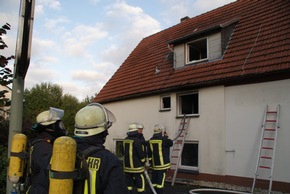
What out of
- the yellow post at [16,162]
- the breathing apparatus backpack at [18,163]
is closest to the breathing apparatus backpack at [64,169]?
the breathing apparatus backpack at [18,163]

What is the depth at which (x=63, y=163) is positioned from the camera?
2.02 metres

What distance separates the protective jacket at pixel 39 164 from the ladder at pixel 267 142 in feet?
22.0

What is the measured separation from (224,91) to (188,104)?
2.14 meters

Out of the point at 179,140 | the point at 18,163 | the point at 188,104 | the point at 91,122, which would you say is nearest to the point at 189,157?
the point at 179,140

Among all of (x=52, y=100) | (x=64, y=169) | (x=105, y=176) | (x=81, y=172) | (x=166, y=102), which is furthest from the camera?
(x=52, y=100)

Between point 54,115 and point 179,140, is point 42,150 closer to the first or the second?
point 54,115

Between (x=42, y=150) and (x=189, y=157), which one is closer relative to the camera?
(x=42, y=150)

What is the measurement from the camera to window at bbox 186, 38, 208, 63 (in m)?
12.3

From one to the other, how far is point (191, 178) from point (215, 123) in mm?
2117

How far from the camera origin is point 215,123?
10391 millimetres

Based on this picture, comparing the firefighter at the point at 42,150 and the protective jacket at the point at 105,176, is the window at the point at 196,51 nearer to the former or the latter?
the firefighter at the point at 42,150

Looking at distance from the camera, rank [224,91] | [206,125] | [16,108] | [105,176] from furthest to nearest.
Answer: [206,125]
[224,91]
[16,108]
[105,176]

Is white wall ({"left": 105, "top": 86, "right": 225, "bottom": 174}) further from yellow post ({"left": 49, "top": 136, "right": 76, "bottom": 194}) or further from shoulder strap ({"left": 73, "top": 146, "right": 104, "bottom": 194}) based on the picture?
yellow post ({"left": 49, "top": 136, "right": 76, "bottom": 194})

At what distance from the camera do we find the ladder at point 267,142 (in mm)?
8602
